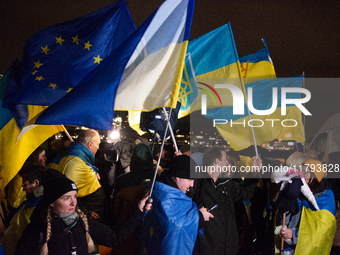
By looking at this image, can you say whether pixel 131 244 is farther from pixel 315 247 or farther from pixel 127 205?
pixel 315 247

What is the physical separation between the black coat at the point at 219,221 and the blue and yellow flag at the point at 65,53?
8.13ft

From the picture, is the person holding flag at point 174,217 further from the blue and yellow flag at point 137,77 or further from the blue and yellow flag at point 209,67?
the blue and yellow flag at point 209,67

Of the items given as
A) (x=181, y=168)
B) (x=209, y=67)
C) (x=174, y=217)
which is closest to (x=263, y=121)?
(x=209, y=67)

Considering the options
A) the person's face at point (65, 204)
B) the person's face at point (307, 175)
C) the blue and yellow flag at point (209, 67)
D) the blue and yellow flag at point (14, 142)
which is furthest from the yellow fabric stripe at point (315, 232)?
the blue and yellow flag at point (14, 142)

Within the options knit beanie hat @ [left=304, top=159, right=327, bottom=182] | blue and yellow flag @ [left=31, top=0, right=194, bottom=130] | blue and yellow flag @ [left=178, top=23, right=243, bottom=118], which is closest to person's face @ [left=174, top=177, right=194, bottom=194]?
blue and yellow flag @ [left=31, top=0, right=194, bottom=130]

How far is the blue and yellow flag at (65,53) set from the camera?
13.0 feet

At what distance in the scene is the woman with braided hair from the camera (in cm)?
236

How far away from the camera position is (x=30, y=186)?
11.5 ft

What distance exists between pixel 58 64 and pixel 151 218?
2701 millimetres

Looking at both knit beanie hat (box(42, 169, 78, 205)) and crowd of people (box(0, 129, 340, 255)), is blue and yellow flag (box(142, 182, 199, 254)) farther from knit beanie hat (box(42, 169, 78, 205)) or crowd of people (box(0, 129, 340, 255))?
knit beanie hat (box(42, 169, 78, 205))

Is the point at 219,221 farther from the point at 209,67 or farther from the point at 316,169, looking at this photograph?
the point at 209,67

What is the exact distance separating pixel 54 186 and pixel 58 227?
0.37 metres

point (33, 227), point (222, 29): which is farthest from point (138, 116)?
point (33, 227)

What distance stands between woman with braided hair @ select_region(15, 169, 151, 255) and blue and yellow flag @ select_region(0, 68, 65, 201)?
5.29ft
